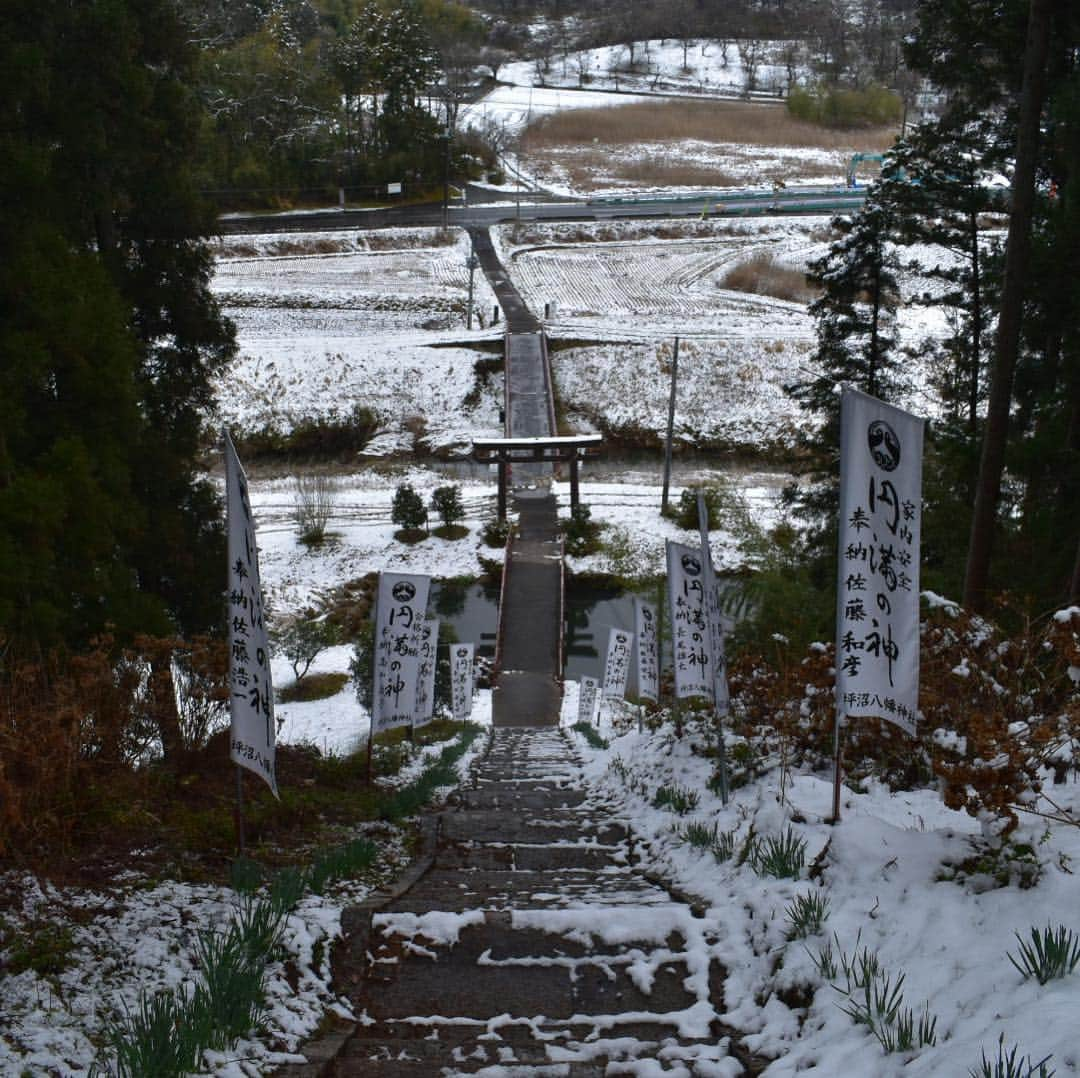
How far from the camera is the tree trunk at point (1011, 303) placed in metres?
9.98

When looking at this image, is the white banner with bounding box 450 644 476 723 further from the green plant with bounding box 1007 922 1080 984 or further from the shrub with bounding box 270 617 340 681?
the green plant with bounding box 1007 922 1080 984

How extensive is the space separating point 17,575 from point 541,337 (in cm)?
3128

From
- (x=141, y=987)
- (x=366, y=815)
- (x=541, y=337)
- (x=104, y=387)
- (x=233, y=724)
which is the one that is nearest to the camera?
(x=141, y=987)

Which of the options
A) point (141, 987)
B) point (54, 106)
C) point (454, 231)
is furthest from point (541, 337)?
point (141, 987)

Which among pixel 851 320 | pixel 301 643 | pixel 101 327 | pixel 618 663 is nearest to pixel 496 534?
pixel 301 643

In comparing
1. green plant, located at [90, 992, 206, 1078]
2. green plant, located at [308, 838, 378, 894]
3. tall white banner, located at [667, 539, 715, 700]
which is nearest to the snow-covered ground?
green plant, located at [308, 838, 378, 894]

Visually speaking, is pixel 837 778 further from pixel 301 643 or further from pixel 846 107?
pixel 846 107

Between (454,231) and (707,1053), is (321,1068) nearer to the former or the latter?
(707,1053)

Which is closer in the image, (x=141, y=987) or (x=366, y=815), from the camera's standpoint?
(x=141, y=987)

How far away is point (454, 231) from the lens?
5097 centimetres

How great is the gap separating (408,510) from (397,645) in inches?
665

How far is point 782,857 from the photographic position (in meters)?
4.66

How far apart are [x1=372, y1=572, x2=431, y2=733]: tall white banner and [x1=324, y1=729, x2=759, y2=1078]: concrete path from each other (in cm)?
345

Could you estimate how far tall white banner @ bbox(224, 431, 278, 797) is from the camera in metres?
5.04
